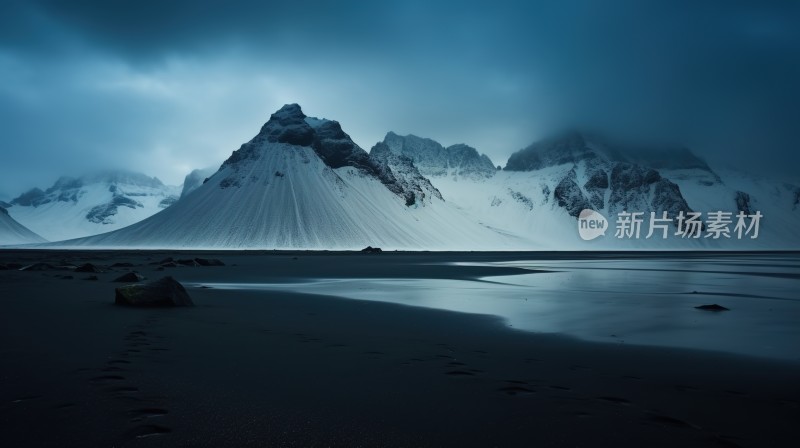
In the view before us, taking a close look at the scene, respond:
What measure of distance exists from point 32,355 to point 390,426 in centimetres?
724

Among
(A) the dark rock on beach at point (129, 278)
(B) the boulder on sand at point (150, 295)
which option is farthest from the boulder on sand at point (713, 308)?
(A) the dark rock on beach at point (129, 278)

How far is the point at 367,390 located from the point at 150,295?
12781mm

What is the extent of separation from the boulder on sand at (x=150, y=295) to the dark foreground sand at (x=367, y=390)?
12.5ft

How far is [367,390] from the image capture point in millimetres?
7191

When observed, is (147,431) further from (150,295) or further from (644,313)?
(644,313)

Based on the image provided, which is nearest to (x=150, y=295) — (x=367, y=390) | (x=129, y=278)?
(x=129, y=278)

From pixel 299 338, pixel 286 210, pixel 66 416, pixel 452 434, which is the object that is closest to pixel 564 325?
pixel 299 338

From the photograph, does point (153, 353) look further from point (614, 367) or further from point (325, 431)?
point (614, 367)

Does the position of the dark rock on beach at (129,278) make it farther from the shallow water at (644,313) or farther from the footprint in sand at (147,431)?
the footprint in sand at (147,431)

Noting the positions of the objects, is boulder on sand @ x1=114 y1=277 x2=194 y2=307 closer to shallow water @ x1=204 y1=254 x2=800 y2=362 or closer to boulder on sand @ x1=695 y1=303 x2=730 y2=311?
shallow water @ x1=204 y1=254 x2=800 y2=362

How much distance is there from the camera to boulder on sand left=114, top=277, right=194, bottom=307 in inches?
668

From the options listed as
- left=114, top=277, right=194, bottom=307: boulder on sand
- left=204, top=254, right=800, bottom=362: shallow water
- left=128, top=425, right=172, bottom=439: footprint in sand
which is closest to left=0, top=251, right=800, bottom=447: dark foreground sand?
left=128, top=425, right=172, bottom=439: footprint in sand

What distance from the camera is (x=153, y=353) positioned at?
9367 mm

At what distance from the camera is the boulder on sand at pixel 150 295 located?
1697cm
